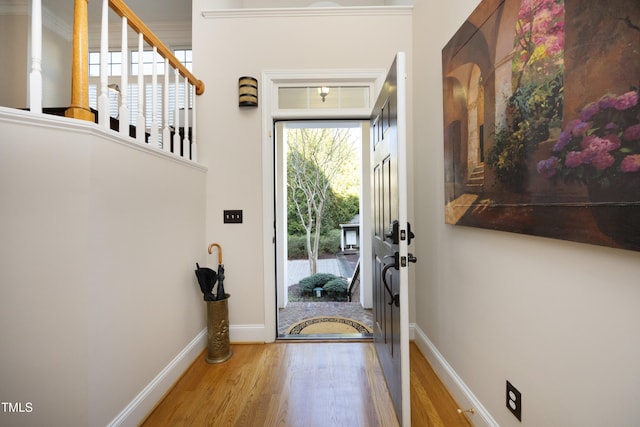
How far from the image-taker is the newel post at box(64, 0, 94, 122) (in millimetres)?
1178

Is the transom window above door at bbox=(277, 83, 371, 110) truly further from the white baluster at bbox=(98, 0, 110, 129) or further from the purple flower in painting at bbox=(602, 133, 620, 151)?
the purple flower in painting at bbox=(602, 133, 620, 151)

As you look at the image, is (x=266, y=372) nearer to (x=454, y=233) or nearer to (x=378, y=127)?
(x=454, y=233)

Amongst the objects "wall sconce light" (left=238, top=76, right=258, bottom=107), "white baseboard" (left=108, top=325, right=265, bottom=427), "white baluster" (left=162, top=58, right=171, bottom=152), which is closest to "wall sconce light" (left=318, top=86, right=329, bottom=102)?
"wall sconce light" (left=238, top=76, right=258, bottom=107)

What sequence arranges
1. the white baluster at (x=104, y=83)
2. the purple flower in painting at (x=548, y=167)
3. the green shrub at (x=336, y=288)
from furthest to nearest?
the green shrub at (x=336, y=288) → the white baluster at (x=104, y=83) → the purple flower in painting at (x=548, y=167)

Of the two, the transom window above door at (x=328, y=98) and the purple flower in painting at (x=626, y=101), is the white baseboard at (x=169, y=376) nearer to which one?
the transom window above door at (x=328, y=98)

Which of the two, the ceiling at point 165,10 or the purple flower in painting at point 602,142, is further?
the ceiling at point 165,10

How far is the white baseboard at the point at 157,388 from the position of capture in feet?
4.58

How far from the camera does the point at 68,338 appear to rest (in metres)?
1.14

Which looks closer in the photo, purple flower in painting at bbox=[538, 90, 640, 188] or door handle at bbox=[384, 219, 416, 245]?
purple flower in painting at bbox=[538, 90, 640, 188]

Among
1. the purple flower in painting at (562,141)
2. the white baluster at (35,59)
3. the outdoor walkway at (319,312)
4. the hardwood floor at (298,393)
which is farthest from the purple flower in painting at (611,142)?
the outdoor walkway at (319,312)

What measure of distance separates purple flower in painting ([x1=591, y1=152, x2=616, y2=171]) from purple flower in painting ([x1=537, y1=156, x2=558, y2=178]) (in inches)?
5.1

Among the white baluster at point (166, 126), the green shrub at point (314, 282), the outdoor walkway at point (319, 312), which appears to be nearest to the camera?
the white baluster at point (166, 126)

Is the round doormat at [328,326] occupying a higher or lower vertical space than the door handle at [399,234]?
lower

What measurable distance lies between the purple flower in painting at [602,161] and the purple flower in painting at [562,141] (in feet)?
0.37
